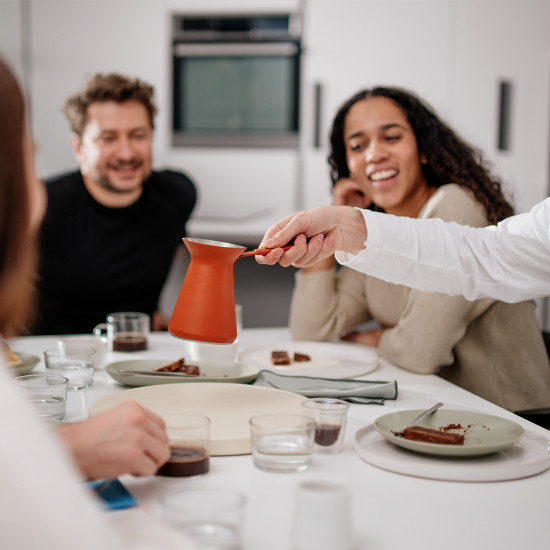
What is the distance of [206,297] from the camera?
109 centimetres

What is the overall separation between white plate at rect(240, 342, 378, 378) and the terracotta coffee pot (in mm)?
348

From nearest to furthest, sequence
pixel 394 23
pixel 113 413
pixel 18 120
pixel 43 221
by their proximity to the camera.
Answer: pixel 18 120
pixel 113 413
pixel 43 221
pixel 394 23

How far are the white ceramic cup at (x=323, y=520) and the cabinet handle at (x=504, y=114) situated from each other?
2769 mm

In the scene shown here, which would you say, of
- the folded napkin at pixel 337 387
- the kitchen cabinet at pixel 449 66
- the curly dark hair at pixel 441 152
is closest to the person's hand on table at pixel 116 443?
the folded napkin at pixel 337 387

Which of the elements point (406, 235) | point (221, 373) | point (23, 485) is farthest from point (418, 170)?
point (23, 485)

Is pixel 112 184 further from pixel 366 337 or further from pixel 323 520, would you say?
pixel 323 520

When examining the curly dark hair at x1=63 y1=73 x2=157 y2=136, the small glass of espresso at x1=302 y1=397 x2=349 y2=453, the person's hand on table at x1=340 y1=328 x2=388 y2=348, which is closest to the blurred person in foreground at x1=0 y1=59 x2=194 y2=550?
the small glass of espresso at x1=302 y1=397 x2=349 y2=453

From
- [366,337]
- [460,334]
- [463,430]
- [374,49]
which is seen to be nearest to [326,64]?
[374,49]

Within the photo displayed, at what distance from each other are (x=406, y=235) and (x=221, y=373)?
0.46 meters

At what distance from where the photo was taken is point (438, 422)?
104 centimetres

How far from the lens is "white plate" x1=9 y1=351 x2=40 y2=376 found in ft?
4.40

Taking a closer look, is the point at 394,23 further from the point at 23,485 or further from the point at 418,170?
the point at 23,485

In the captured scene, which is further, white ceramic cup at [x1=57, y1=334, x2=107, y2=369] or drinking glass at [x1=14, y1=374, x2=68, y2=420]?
white ceramic cup at [x1=57, y1=334, x2=107, y2=369]

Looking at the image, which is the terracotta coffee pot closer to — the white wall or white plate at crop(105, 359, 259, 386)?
white plate at crop(105, 359, 259, 386)
